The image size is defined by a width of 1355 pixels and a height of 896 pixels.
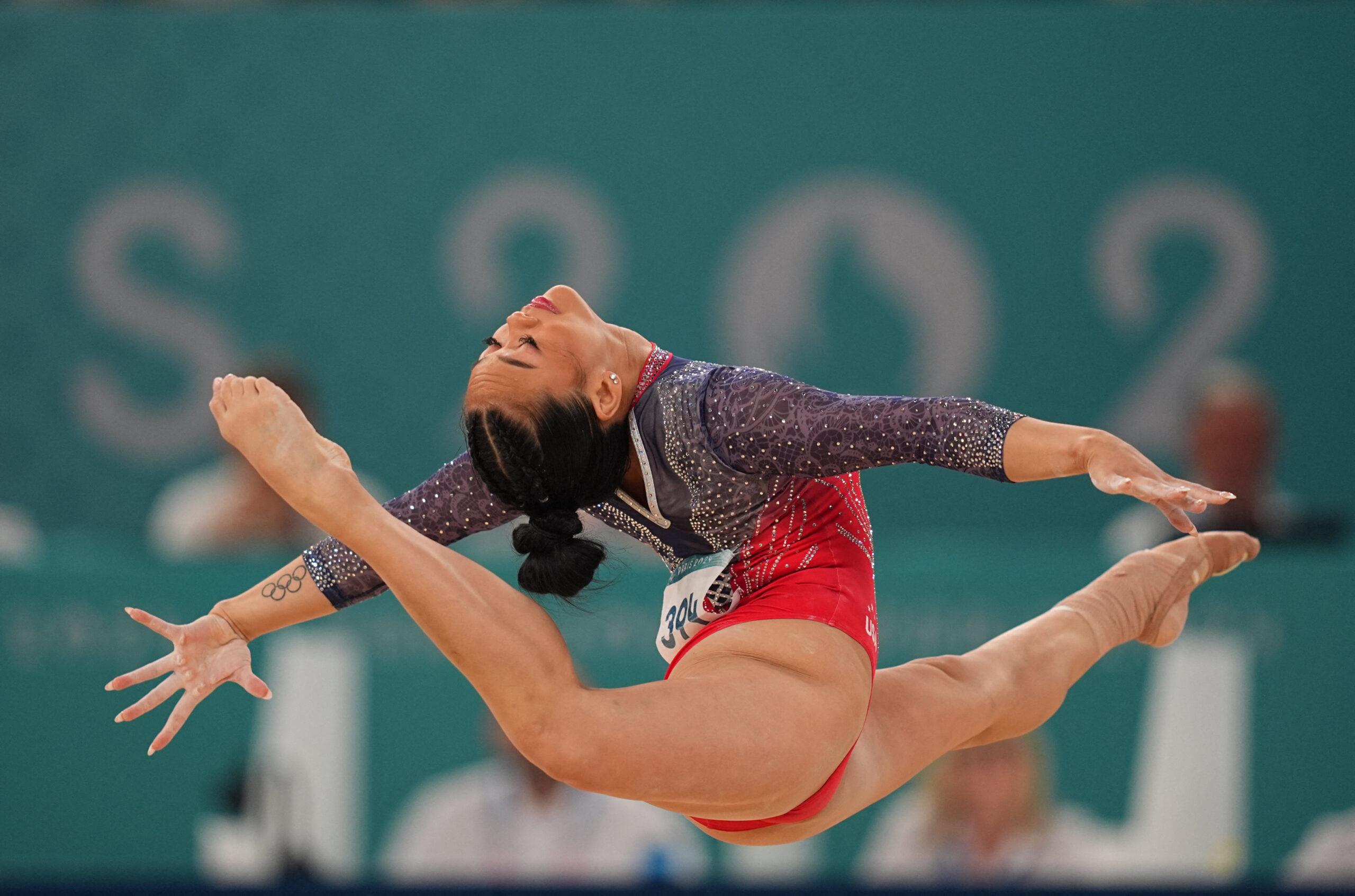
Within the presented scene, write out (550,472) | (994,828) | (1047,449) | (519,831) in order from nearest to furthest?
(1047,449)
(550,472)
(994,828)
(519,831)

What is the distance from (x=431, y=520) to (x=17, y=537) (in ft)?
11.2

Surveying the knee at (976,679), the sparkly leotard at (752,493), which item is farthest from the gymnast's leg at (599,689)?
the knee at (976,679)

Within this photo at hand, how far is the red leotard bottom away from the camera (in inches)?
103

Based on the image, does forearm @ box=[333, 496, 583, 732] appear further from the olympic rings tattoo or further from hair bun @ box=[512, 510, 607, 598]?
the olympic rings tattoo

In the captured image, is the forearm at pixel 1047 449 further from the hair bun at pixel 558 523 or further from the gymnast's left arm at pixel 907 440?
the hair bun at pixel 558 523

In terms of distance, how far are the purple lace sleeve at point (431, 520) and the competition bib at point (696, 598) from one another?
1.05ft

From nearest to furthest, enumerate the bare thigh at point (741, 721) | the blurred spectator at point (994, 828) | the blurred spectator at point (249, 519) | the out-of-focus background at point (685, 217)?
the bare thigh at point (741, 721) < the blurred spectator at point (994, 828) < the blurred spectator at point (249, 519) < the out-of-focus background at point (685, 217)

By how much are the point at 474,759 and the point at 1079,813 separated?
5.99 feet

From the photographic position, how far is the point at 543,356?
98.0 inches

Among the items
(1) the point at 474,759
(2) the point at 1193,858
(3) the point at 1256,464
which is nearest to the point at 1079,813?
(2) the point at 1193,858

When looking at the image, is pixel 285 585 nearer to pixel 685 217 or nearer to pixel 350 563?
pixel 350 563

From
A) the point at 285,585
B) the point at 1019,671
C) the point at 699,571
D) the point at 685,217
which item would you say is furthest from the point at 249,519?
the point at 1019,671

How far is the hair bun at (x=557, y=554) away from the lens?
8.17 ft

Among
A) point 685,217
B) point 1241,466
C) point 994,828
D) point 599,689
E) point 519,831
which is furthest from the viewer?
point 685,217
